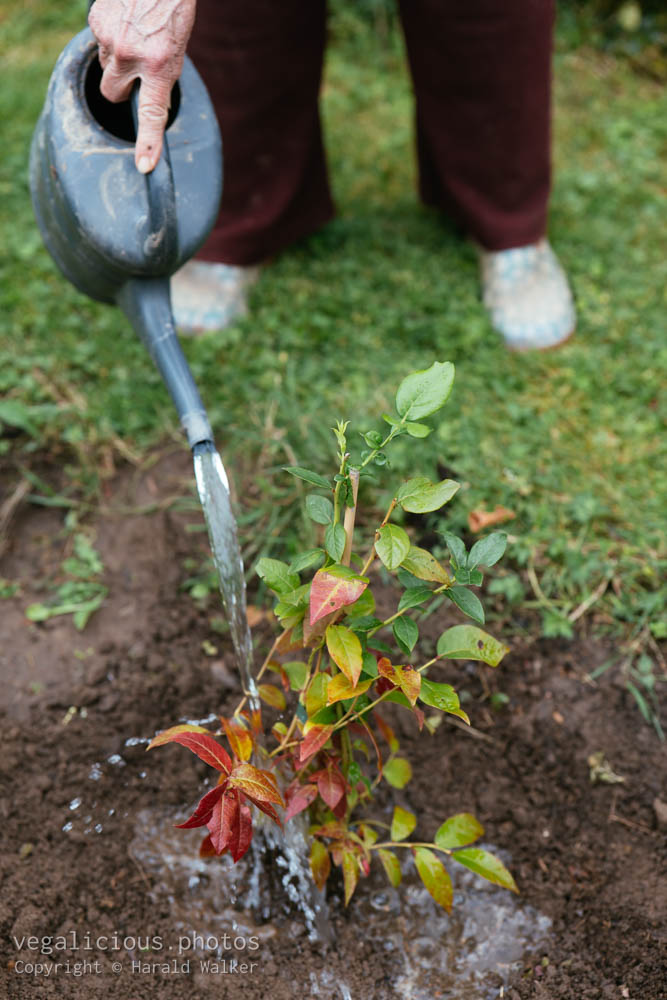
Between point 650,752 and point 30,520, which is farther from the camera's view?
point 30,520

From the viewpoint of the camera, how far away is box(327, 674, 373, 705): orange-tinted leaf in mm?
1137

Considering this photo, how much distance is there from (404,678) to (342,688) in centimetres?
8

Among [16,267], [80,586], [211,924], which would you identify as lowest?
[211,924]

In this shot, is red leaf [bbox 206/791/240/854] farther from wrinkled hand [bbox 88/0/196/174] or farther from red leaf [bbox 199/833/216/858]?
wrinkled hand [bbox 88/0/196/174]

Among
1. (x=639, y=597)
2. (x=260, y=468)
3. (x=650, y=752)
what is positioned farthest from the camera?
(x=260, y=468)

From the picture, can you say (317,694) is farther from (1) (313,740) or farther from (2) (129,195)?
(2) (129,195)

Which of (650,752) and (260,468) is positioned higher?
(260,468)

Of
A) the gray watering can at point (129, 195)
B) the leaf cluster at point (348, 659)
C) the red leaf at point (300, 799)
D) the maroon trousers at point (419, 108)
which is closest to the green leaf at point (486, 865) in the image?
the leaf cluster at point (348, 659)

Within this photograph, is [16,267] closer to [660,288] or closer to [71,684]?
[71,684]

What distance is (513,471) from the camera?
2088 mm

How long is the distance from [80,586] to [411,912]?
90 centimetres

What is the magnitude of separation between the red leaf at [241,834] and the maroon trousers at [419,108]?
1.69 m

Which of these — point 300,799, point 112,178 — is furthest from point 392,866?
point 112,178

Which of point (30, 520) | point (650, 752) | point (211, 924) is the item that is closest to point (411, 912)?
point (211, 924)
